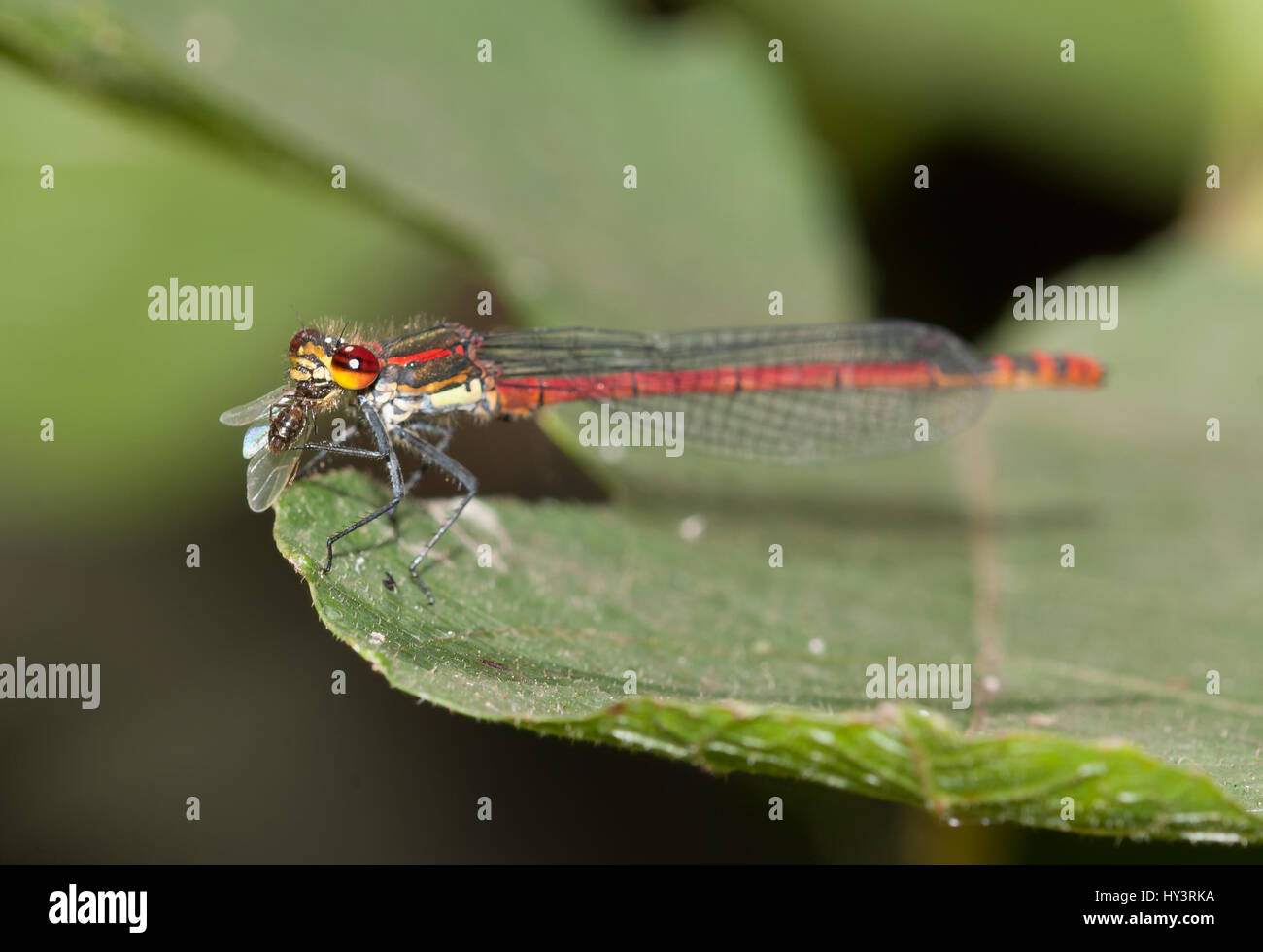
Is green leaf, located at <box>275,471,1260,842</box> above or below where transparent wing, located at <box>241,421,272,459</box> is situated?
below

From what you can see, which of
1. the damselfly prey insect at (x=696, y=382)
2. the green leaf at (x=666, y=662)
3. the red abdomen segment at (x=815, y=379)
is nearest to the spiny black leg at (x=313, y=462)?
the damselfly prey insect at (x=696, y=382)

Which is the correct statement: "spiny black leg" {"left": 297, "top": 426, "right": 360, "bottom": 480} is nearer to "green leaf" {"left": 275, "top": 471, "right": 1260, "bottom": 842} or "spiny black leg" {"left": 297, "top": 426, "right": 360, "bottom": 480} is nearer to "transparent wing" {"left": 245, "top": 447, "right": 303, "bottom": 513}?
"transparent wing" {"left": 245, "top": 447, "right": 303, "bottom": 513}

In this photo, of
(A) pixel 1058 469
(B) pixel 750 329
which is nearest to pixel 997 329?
(A) pixel 1058 469

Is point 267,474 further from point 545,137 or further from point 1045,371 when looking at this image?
point 1045,371

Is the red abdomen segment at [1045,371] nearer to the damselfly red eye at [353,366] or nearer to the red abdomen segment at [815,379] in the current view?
the red abdomen segment at [815,379]

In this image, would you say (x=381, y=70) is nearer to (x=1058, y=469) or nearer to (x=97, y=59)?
(x=97, y=59)

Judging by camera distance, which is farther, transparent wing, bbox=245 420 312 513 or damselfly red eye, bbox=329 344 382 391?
damselfly red eye, bbox=329 344 382 391

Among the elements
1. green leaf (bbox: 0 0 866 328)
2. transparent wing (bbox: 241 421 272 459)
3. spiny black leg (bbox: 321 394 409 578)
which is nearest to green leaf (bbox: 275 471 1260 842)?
spiny black leg (bbox: 321 394 409 578)
